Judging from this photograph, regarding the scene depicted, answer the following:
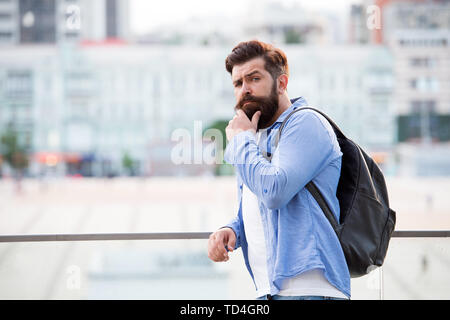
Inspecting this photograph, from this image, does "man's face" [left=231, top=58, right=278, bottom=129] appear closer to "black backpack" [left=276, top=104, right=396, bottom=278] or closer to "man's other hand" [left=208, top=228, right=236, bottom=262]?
"black backpack" [left=276, top=104, right=396, bottom=278]

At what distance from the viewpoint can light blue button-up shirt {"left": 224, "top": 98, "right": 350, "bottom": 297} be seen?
Result: 34.5 inches

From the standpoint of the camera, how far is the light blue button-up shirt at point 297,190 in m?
0.88

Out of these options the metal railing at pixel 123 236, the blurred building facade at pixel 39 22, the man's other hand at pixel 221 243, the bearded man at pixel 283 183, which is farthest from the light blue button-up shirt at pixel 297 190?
the blurred building facade at pixel 39 22

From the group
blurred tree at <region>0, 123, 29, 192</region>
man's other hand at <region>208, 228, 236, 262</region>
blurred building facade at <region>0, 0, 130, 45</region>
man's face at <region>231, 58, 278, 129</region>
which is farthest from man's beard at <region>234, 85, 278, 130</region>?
blurred tree at <region>0, 123, 29, 192</region>

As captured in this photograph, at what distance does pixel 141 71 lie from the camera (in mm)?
38500

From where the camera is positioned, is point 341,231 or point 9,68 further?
point 9,68

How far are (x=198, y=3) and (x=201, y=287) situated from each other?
→ 1534 inches

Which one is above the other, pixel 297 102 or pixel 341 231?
pixel 297 102

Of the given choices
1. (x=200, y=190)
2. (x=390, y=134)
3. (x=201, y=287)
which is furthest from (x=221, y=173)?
(x=201, y=287)

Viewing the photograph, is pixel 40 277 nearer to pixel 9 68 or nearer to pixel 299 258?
pixel 299 258

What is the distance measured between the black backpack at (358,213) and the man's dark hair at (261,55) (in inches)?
4.3

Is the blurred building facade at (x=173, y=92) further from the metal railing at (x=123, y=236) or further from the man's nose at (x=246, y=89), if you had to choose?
the man's nose at (x=246, y=89)
